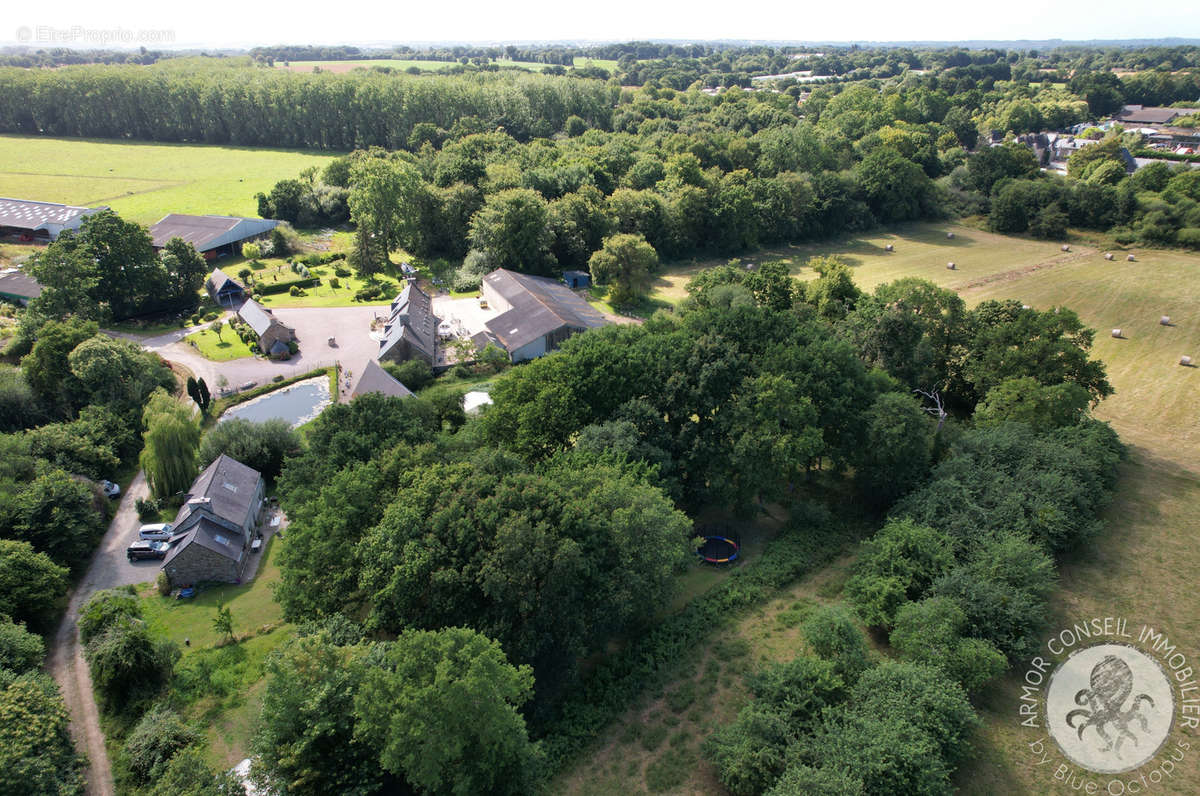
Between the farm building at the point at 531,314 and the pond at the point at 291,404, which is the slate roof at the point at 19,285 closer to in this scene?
the pond at the point at 291,404

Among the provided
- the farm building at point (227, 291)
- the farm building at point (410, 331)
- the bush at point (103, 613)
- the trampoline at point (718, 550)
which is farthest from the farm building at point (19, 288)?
the trampoline at point (718, 550)

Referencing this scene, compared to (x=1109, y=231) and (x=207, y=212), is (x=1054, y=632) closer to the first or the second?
(x=1109, y=231)

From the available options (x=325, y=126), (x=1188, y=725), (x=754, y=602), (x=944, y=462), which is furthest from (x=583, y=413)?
(x=325, y=126)

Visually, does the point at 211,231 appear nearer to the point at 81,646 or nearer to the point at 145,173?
the point at 145,173

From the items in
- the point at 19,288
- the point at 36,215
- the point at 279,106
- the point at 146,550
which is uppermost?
the point at 279,106

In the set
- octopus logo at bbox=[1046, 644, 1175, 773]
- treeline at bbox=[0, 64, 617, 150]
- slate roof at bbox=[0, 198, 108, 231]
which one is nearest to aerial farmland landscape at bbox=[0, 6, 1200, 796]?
octopus logo at bbox=[1046, 644, 1175, 773]

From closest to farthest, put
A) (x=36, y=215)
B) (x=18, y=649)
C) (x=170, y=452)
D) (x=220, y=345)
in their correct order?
(x=18, y=649)
(x=170, y=452)
(x=220, y=345)
(x=36, y=215)

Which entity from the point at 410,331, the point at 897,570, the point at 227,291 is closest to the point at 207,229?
the point at 227,291
